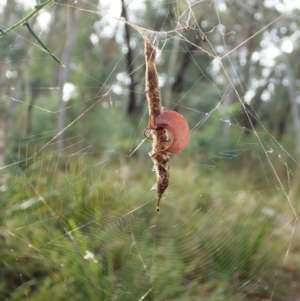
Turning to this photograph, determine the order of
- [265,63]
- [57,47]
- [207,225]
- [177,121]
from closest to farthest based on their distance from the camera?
[177,121] → [207,225] → [57,47] → [265,63]

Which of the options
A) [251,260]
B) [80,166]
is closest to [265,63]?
[80,166]

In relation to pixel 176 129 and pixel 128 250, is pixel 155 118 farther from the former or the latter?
pixel 128 250

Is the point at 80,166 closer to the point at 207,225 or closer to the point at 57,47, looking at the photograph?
the point at 207,225

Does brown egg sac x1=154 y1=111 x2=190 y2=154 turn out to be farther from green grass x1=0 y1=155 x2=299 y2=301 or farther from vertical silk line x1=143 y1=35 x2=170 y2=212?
green grass x1=0 y1=155 x2=299 y2=301

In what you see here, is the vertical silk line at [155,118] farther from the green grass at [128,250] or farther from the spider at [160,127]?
the green grass at [128,250]

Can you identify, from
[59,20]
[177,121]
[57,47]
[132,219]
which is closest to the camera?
[177,121]

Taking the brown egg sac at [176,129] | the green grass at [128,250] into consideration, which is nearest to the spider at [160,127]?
the brown egg sac at [176,129]
